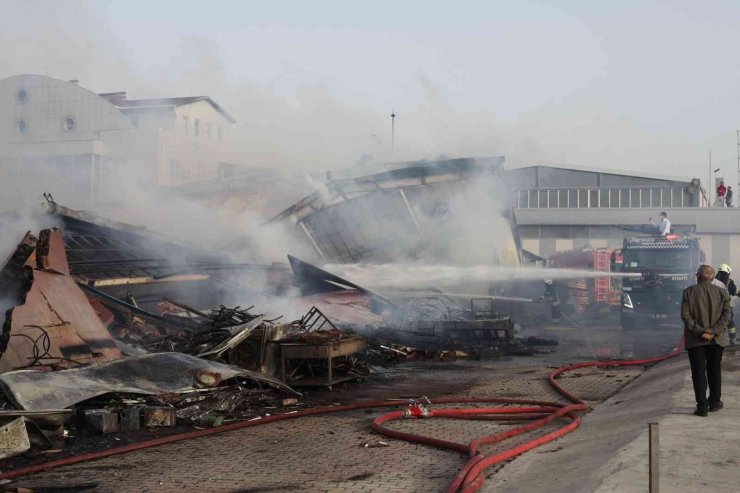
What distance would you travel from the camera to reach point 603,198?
48562 millimetres

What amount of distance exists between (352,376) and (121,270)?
22.9ft

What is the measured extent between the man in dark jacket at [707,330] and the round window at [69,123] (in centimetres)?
3586

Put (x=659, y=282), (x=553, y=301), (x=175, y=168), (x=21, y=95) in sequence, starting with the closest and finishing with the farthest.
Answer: (x=659, y=282)
(x=553, y=301)
(x=21, y=95)
(x=175, y=168)

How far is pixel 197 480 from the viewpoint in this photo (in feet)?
22.0

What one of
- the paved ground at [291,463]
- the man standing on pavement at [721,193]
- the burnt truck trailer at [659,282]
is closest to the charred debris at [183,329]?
the paved ground at [291,463]

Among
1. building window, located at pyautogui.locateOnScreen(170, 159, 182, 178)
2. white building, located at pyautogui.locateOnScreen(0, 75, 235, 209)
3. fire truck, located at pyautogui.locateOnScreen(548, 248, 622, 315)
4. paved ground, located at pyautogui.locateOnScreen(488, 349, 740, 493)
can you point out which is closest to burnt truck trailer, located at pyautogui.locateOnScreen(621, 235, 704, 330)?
fire truck, located at pyautogui.locateOnScreen(548, 248, 622, 315)

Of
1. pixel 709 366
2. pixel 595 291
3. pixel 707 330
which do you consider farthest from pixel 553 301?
pixel 707 330

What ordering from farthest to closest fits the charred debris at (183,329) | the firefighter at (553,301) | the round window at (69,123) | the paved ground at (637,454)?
the round window at (69,123)
the firefighter at (553,301)
the charred debris at (183,329)
the paved ground at (637,454)

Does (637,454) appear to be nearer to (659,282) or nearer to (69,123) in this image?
(659,282)

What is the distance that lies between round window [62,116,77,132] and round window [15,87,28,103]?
2.58 m

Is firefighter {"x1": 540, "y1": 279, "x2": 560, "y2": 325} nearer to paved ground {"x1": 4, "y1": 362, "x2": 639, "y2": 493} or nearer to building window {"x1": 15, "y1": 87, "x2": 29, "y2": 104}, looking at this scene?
paved ground {"x1": 4, "y1": 362, "x2": 639, "y2": 493}

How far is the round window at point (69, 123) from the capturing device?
38688mm

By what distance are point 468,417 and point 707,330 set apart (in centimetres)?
282

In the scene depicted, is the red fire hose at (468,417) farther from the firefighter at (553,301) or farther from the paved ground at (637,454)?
the firefighter at (553,301)
